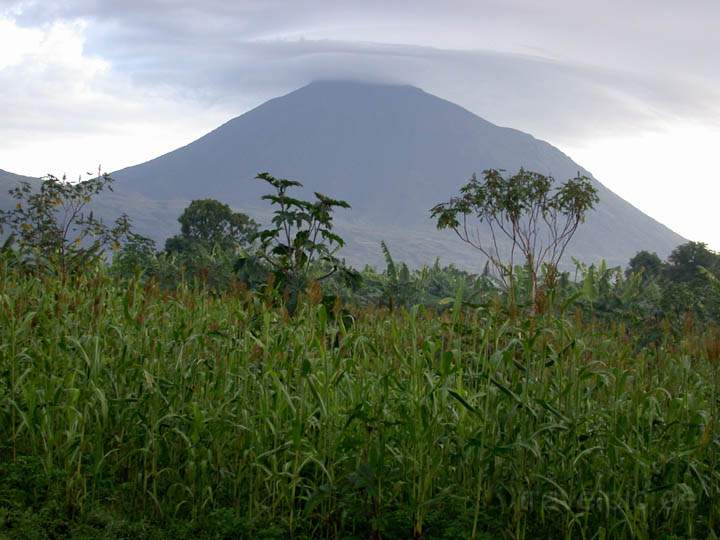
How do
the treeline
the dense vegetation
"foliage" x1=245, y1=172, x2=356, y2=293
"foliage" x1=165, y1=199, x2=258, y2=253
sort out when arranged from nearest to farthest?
1. the dense vegetation
2. "foliage" x1=245, y1=172, x2=356, y2=293
3. the treeline
4. "foliage" x1=165, y1=199, x2=258, y2=253

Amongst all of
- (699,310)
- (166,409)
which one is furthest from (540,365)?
(699,310)

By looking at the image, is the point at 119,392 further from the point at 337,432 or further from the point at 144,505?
the point at 337,432

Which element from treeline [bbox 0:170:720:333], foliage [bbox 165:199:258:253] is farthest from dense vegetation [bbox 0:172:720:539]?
foliage [bbox 165:199:258:253]

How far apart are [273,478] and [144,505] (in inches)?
29.2

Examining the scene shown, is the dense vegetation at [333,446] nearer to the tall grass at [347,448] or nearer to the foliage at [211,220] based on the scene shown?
the tall grass at [347,448]

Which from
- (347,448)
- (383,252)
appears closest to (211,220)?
(383,252)

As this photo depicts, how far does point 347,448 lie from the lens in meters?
4.77

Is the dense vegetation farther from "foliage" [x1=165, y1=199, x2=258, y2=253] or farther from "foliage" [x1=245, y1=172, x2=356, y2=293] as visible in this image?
"foliage" [x1=165, y1=199, x2=258, y2=253]

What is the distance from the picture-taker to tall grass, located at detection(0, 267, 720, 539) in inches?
177

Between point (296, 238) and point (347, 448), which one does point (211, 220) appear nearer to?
point (296, 238)

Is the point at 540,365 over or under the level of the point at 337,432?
over

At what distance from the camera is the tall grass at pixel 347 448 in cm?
450

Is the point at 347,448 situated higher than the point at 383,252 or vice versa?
the point at 383,252

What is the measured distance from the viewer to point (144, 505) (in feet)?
15.8
